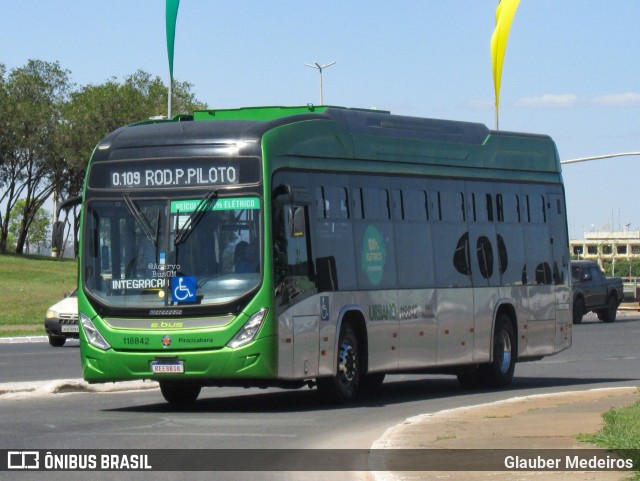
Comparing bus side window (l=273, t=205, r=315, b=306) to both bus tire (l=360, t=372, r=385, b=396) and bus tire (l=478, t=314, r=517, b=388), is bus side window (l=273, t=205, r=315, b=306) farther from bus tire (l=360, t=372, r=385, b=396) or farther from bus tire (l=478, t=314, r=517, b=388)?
bus tire (l=478, t=314, r=517, b=388)

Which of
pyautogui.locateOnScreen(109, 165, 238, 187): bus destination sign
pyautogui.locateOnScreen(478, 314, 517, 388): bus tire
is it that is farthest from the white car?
pyautogui.locateOnScreen(109, 165, 238, 187): bus destination sign

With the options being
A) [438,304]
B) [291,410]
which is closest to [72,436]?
[291,410]

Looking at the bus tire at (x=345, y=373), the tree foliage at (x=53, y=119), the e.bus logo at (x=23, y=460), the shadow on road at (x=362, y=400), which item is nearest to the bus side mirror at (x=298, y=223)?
the bus tire at (x=345, y=373)

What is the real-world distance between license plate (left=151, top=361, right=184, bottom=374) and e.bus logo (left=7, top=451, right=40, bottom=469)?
13.1 ft

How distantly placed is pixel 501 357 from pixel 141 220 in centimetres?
702

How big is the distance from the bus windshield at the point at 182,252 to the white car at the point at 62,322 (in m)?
18.6

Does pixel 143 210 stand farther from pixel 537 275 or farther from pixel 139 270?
pixel 537 275

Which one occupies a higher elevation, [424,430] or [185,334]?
[185,334]

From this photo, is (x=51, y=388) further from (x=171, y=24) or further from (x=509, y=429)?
(x=171, y=24)

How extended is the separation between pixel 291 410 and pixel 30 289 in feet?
172

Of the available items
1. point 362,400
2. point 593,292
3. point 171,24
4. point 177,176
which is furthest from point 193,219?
point 593,292

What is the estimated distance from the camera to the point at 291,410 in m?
17.8

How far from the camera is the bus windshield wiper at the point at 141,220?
1705cm

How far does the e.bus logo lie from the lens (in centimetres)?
1198
